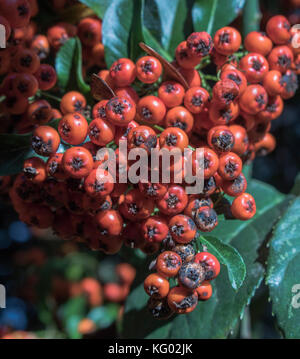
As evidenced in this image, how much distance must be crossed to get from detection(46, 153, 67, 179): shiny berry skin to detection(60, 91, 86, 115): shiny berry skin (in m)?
0.21

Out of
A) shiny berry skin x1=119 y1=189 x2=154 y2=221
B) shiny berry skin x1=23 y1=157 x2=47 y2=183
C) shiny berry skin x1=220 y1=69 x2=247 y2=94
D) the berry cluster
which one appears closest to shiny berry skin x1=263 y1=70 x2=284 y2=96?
the berry cluster

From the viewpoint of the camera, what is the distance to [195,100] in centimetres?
127

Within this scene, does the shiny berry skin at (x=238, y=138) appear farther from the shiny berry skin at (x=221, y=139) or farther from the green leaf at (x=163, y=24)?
the green leaf at (x=163, y=24)

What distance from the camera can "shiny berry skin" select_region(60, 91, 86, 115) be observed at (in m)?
1.39

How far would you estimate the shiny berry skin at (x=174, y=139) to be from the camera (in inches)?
45.7

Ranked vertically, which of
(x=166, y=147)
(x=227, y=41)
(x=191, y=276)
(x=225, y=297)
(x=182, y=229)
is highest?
(x=227, y=41)

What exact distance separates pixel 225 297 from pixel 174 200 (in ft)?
1.81

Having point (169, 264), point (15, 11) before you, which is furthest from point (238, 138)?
point (15, 11)

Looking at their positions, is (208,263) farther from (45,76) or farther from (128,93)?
(45,76)

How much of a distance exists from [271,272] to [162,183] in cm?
55

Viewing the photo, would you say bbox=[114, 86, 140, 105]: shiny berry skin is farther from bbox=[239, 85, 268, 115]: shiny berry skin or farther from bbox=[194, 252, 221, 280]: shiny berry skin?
bbox=[194, 252, 221, 280]: shiny berry skin

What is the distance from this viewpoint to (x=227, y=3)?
1693 millimetres

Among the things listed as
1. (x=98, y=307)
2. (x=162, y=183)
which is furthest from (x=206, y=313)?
(x=98, y=307)
